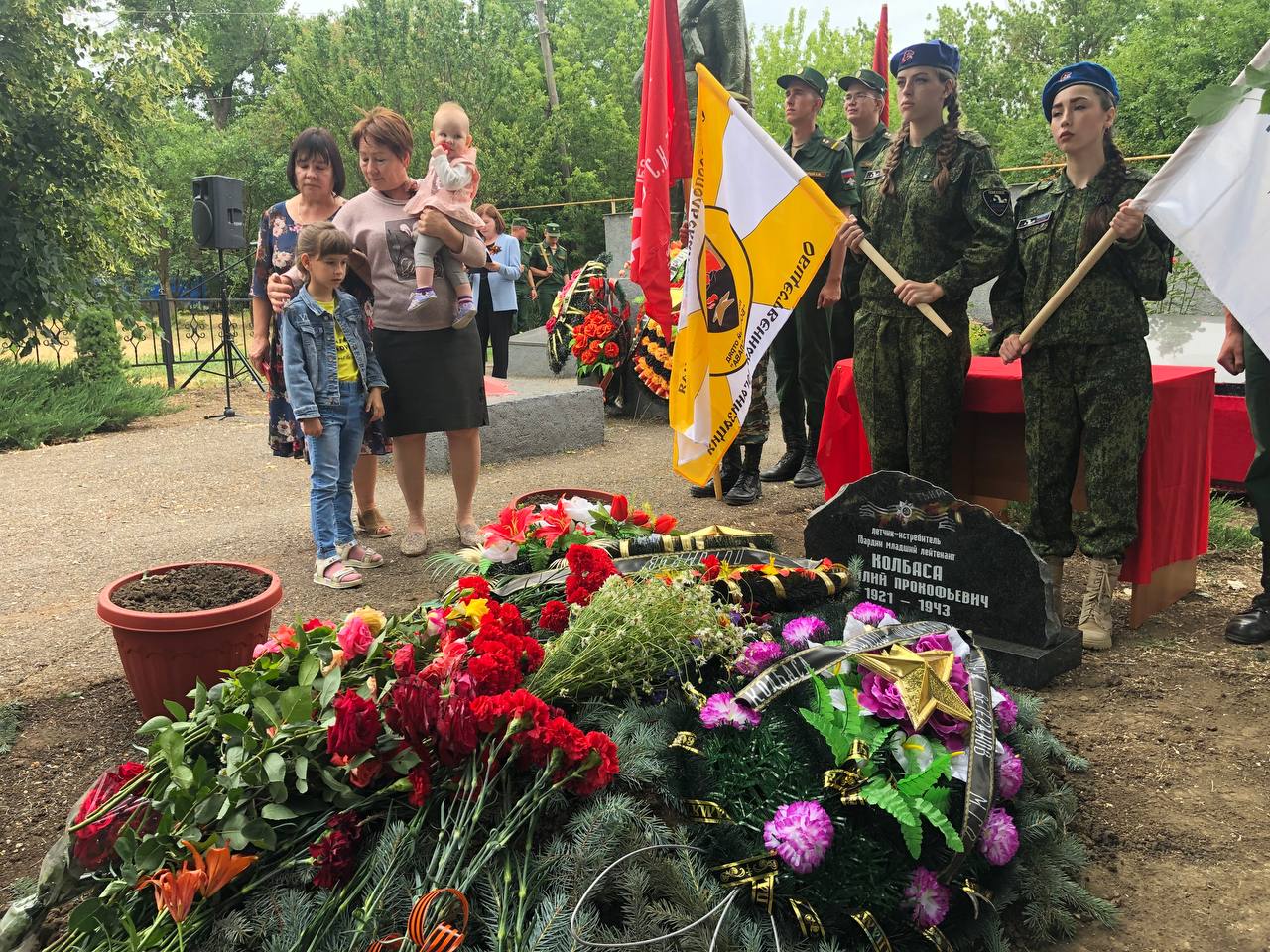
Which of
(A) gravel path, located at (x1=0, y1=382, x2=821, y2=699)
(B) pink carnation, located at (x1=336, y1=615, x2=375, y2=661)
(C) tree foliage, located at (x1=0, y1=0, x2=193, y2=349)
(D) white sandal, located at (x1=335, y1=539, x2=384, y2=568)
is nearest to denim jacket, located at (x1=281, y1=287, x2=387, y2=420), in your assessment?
(D) white sandal, located at (x1=335, y1=539, x2=384, y2=568)

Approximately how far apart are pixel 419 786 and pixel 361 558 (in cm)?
280

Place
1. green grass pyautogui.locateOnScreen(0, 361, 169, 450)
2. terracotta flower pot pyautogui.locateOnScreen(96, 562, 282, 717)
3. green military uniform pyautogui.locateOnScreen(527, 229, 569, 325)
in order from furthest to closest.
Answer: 1. green military uniform pyautogui.locateOnScreen(527, 229, 569, 325)
2. green grass pyautogui.locateOnScreen(0, 361, 169, 450)
3. terracotta flower pot pyautogui.locateOnScreen(96, 562, 282, 717)

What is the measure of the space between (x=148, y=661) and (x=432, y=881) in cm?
161

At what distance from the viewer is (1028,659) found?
129 inches

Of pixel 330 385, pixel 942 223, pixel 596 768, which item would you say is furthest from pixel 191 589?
pixel 942 223

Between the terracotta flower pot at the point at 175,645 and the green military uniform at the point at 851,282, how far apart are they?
3.32 metres

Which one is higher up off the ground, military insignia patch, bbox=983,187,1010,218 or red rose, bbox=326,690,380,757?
military insignia patch, bbox=983,187,1010,218

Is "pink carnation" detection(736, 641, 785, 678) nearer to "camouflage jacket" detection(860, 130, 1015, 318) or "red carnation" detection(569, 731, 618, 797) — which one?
"red carnation" detection(569, 731, 618, 797)

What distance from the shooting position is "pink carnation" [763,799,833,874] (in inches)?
78.9

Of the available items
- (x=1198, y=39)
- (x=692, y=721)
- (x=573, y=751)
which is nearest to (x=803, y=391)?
(x=692, y=721)

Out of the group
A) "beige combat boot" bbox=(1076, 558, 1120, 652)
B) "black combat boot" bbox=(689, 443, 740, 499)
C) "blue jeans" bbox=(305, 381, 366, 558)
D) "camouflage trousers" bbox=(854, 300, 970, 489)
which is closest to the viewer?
"beige combat boot" bbox=(1076, 558, 1120, 652)

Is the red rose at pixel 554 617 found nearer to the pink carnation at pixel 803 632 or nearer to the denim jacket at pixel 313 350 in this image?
the pink carnation at pixel 803 632

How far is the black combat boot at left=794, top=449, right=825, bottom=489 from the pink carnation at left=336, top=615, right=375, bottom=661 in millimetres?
4129

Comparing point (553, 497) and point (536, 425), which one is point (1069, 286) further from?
A: point (536, 425)
